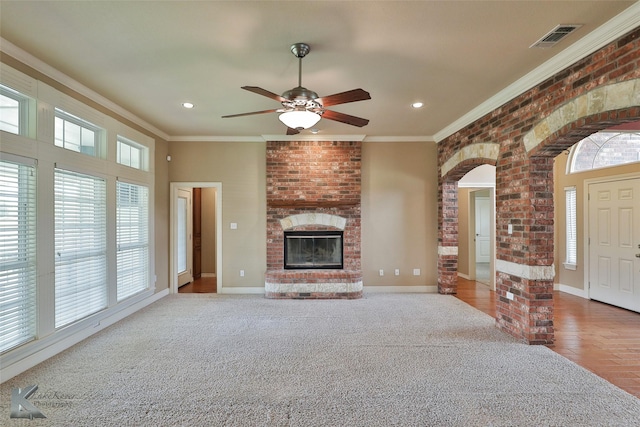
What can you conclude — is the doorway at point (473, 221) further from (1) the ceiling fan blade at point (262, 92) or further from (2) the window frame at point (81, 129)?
(2) the window frame at point (81, 129)

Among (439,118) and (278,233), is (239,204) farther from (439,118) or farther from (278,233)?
(439,118)

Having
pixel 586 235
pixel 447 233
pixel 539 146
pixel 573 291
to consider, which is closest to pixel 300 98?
pixel 539 146

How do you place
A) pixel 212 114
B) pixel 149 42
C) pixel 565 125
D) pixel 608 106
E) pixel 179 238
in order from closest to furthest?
1. pixel 608 106
2. pixel 149 42
3. pixel 565 125
4. pixel 212 114
5. pixel 179 238

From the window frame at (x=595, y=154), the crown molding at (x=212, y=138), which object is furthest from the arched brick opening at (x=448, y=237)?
the crown molding at (x=212, y=138)

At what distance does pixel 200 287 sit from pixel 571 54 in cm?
636

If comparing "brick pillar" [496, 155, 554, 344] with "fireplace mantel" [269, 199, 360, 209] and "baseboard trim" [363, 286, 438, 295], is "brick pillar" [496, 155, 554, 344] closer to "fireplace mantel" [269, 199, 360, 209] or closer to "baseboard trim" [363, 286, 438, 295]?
"baseboard trim" [363, 286, 438, 295]

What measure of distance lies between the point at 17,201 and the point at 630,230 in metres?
7.35

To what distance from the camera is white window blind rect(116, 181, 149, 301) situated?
4.18m

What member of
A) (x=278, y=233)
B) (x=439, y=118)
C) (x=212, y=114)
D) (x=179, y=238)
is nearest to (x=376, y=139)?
(x=439, y=118)

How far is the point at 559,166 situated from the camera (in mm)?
5633

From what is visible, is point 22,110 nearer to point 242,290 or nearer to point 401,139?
point 242,290

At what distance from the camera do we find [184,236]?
627 centimetres

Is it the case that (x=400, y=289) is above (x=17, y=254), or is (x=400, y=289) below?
below

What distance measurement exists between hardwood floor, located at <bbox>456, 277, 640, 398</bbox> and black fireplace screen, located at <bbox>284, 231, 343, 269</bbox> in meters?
2.30
